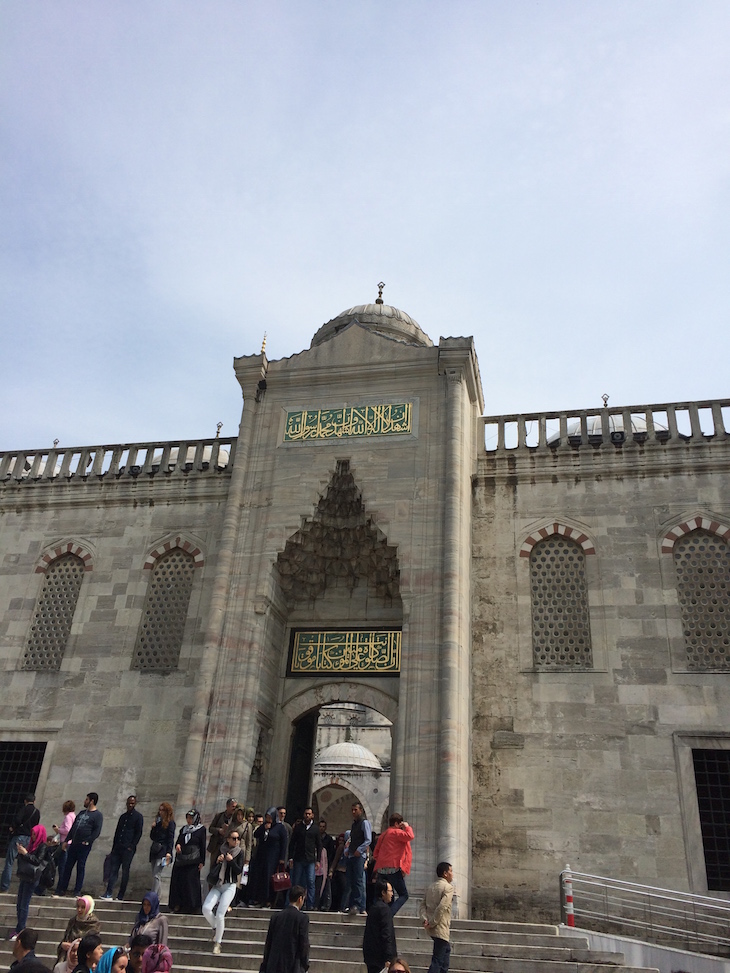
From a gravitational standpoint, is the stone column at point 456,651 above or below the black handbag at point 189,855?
above

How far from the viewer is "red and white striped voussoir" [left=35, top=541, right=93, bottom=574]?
1521 centimetres

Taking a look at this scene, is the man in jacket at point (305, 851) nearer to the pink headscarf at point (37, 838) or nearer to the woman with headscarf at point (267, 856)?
the woman with headscarf at point (267, 856)

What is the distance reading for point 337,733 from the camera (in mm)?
30094

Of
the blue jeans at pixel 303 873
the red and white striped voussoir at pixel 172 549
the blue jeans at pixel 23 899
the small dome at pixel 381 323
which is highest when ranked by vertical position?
the small dome at pixel 381 323

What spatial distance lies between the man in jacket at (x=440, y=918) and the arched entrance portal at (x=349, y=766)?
602 inches

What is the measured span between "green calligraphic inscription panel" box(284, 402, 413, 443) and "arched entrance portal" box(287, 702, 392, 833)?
1060 centimetres

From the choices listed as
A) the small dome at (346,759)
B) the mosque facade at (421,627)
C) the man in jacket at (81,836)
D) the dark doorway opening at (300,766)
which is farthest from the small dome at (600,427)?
the small dome at (346,759)

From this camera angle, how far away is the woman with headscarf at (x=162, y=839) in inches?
377

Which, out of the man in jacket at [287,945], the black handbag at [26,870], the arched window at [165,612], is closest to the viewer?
the man in jacket at [287,945]

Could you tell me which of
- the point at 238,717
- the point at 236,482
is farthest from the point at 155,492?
the point at 238,717

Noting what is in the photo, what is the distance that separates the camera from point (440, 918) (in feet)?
22.1

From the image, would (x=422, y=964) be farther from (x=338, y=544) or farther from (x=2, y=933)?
(x=338, y=544)

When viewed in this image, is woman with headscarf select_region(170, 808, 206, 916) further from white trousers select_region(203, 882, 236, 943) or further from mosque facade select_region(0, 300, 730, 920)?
mosque facade select_region(0, 300, 730, 920)

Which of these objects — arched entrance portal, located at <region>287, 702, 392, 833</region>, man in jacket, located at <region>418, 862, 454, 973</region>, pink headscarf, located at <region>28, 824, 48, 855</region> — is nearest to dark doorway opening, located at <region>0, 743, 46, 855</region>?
pink headscarf, located at <region>28, 824, 48, 855</region>
